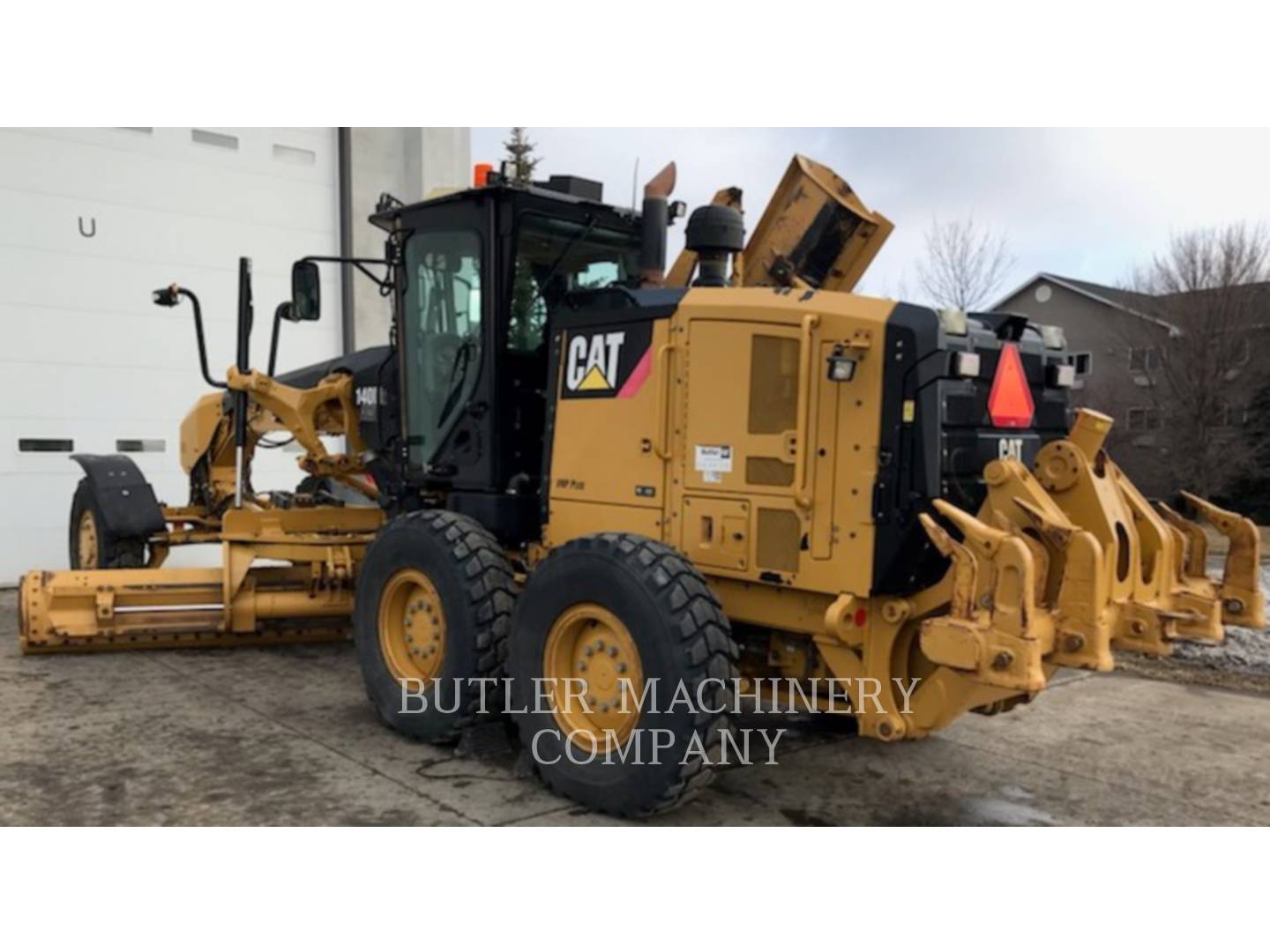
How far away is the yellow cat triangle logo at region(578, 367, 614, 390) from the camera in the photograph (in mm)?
4898

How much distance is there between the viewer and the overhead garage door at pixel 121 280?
9742mm

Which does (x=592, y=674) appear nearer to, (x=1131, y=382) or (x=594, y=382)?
(x=594, y=382)

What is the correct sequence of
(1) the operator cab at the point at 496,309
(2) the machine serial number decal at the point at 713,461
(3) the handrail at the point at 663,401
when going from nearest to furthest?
1. (2) the machine serial number decal at the point at 713,461
2. (3) the handrail at the point at 663,401
3. (1) the operator cab at the point at 496,309

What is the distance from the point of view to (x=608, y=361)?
4898 mm

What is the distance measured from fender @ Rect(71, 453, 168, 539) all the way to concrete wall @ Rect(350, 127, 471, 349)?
11.6 ft

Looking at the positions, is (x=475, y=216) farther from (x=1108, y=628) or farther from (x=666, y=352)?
(x=1108, y=628)

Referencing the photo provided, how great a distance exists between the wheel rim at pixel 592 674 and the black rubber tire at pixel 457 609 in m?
0.54

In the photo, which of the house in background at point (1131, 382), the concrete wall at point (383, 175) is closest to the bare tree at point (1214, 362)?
the house in background at point (1131, 382)

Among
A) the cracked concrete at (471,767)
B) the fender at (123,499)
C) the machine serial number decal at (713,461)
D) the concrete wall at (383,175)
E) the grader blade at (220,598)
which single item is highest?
the concrete wall at (383,175)

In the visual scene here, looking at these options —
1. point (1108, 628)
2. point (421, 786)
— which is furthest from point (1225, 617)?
point (421, 786)

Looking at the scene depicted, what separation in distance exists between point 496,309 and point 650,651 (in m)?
2.27

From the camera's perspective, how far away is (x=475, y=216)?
562 centimetres

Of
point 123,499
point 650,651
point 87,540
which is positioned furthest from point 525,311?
point 87,540

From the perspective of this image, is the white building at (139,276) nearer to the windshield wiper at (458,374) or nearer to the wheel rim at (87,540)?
the wheel rim at (87,540)
